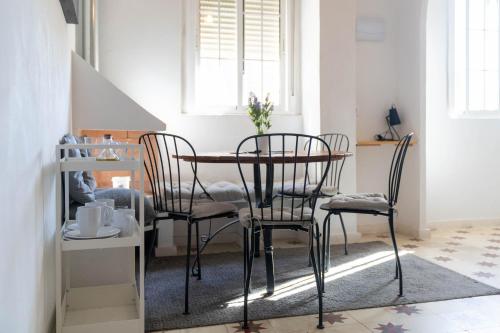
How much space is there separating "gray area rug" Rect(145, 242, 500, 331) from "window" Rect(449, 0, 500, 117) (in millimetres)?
2110

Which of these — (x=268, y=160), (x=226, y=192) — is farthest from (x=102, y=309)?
(x=226, y=192)

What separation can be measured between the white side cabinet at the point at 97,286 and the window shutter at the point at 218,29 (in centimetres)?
253

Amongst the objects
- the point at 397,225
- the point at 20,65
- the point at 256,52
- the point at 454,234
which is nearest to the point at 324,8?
the point at 256,52

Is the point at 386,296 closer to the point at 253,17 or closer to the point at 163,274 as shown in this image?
the point at 163,274

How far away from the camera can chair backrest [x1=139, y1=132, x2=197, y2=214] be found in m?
2.42

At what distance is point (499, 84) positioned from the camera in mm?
4684

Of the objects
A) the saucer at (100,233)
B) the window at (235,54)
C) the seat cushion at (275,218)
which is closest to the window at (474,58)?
the window at (235,54)

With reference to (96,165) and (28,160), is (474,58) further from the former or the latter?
(28,160)

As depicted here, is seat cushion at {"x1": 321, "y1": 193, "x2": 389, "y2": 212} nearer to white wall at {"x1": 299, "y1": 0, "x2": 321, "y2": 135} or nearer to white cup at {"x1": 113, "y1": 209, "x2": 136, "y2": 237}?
white cup at {"x1": 113, "y1": 209, "x2": 136, "y2": 237}

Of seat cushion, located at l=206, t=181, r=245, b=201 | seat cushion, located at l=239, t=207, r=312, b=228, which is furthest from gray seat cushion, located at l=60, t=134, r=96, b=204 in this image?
seat cushion, located at l=206, t=181, r=245, b=201

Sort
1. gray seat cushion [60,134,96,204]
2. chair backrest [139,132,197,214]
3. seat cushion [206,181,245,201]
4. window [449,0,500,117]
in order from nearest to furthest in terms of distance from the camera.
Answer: gray seat cushion [60,134,96,204] → chair backrest [139,132,197,214] → seat cushion [206,181,245,201] → window [449,0,500,117]

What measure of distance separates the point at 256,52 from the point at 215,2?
62cm

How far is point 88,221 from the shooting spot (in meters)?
1.70

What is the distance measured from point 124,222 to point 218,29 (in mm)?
2880
